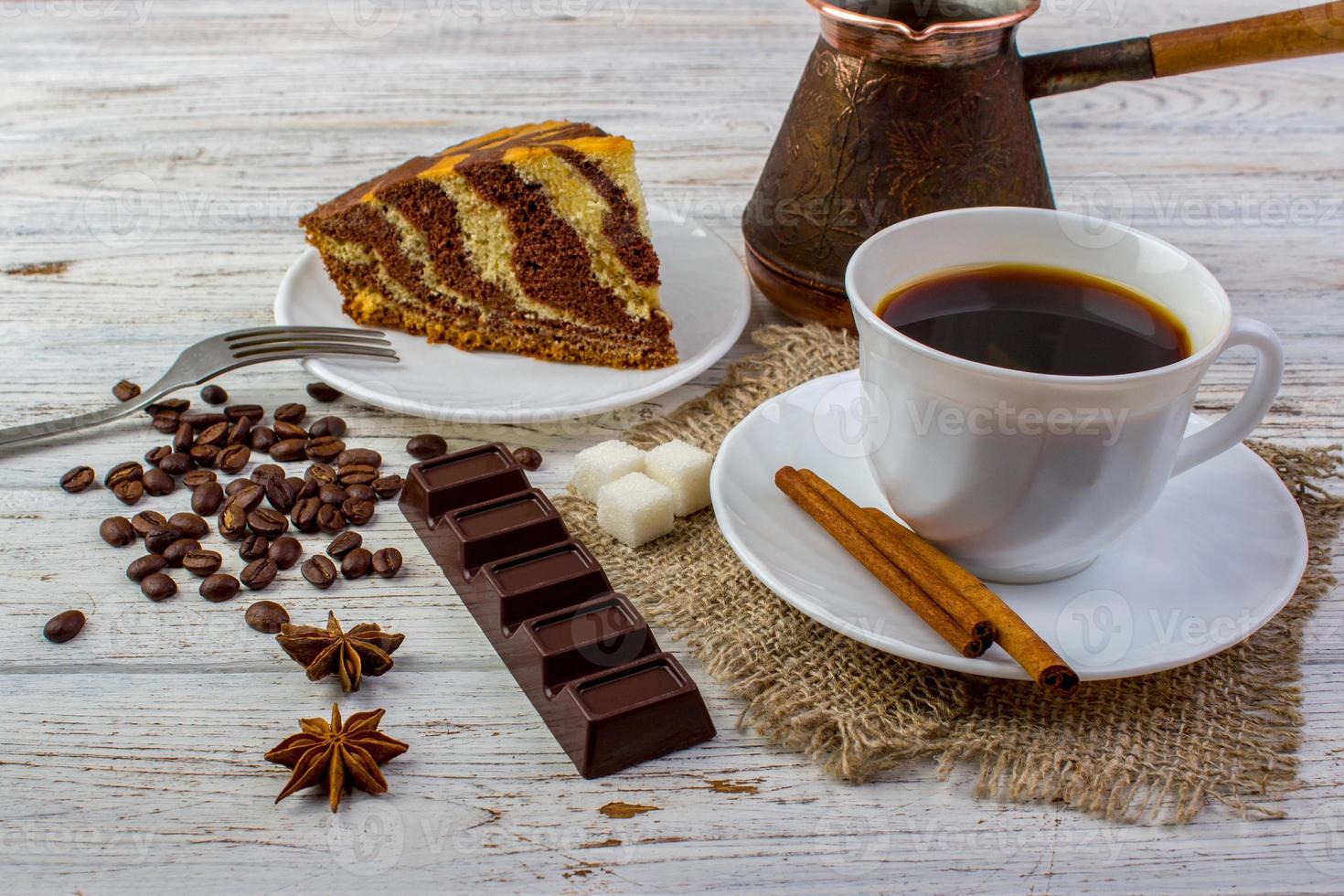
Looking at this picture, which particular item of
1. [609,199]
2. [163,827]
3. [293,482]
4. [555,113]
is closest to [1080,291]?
[609,199]

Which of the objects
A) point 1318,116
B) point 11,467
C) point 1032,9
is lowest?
point 1318,116

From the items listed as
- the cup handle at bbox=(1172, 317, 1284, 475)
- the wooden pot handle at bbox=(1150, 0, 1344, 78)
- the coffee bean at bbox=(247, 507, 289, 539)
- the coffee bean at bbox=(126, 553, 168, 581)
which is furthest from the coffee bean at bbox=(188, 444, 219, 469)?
the wooden pot handle at bbox=(1150, 0, 1344, 78)

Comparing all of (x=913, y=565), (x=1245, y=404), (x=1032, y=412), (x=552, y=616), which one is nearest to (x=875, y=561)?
(x=913, y=565)

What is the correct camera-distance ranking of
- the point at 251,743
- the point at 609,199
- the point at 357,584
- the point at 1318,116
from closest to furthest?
the point at 251,743 → the point at 357,584 → the point at 609,199 → the point at 1318,116

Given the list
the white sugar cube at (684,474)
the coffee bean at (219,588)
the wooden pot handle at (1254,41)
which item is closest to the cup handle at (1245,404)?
the wooden pot handle at (1254,41)

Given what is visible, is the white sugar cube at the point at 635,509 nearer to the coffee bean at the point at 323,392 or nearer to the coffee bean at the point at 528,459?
the coffee bean at the point at 528,459

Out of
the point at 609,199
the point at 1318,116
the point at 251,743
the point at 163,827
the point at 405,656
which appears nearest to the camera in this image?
the point at 163,827

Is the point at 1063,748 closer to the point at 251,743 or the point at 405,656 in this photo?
the point at 405,656
